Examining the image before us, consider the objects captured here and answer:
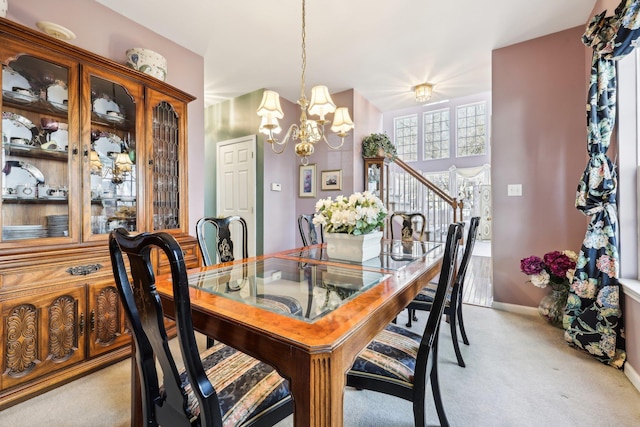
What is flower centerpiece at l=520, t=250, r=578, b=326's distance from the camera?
7.97 ft

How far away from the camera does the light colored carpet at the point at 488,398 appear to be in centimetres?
144

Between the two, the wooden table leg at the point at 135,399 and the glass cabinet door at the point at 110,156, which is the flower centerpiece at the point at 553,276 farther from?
the glass cabinet door at the point at 110,156

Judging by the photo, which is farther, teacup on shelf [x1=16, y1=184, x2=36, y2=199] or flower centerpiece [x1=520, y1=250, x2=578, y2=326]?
flower centerpiece [x1=520, y1=250, x2=578, y2=326]

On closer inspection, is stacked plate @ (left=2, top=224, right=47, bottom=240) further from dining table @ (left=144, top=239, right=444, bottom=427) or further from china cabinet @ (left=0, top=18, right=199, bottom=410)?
dining table @ (left=144, top=239, right=444, bottom=427)

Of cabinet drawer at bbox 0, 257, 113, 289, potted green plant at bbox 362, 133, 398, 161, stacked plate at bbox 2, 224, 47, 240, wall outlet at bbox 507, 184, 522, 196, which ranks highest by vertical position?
potted green plant at bbox 362, 133, 398, 161

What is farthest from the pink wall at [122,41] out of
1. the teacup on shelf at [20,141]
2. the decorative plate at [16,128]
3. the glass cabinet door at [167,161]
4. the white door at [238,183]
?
the white door at [238,183]

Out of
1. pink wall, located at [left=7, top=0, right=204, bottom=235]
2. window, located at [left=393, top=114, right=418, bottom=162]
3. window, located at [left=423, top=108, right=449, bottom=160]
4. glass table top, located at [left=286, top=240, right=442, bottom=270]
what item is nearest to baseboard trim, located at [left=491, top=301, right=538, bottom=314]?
glass table top, located at [left=286, top=240, right=442, bottom=270]

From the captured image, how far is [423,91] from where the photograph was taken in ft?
12.5

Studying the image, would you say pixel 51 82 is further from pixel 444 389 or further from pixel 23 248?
pixel 444 389

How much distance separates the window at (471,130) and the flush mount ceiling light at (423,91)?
503cm

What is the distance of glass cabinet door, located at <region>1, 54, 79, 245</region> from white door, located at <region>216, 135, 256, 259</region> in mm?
2334

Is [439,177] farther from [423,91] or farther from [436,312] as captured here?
[436,312]

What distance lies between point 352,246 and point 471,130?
8.01 meters

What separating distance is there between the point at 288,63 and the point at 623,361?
386 cm
